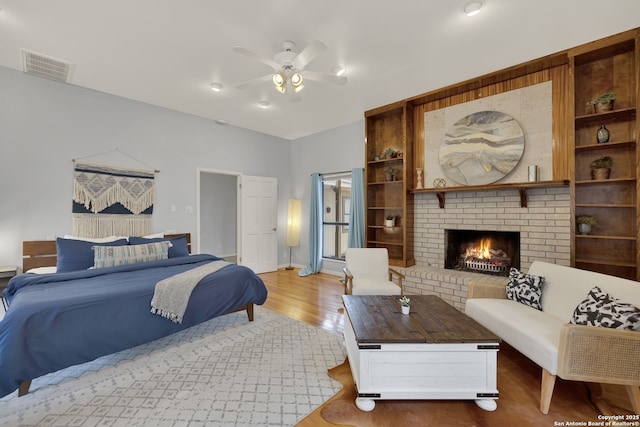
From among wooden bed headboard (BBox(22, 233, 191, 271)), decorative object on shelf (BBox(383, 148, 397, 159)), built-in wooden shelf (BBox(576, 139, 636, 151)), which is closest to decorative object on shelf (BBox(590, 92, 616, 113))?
built-in wooden shelf (BBox(576, 139, 636, 151))

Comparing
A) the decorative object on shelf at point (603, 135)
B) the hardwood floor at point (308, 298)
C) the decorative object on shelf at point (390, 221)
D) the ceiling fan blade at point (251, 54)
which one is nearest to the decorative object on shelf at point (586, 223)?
the decorative object on shelf at point (603, 135)

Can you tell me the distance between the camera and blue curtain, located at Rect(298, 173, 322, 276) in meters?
5.94

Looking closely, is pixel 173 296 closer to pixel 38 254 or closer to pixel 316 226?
pixel 38 254

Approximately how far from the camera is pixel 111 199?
4051 mm

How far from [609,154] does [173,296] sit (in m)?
4.67

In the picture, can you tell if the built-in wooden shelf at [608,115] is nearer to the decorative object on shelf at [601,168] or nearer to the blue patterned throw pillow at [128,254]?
the decorative object on shelf at [601,168]

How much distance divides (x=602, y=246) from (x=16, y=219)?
677cm

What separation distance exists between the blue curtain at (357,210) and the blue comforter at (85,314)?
2.57 metres

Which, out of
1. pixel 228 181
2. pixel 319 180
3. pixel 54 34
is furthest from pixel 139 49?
pixel 228 181

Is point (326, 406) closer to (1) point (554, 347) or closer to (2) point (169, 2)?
(1) point (554, 347)

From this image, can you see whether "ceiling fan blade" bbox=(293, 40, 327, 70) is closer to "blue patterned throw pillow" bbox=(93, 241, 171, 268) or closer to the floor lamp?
"blue patterned throw pillow" bbox=(93, 241, 171, 268)

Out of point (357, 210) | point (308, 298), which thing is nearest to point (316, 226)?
point (357, 210)

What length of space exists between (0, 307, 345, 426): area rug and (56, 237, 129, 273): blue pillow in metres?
1.24

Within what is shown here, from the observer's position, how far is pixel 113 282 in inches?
104
